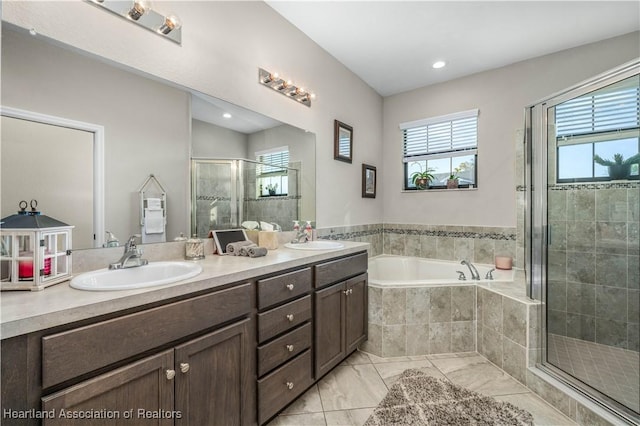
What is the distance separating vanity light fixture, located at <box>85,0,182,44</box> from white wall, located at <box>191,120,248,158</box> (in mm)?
463

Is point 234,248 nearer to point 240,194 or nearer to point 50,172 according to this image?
point 240,194

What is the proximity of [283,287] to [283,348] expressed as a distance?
326 millimetres

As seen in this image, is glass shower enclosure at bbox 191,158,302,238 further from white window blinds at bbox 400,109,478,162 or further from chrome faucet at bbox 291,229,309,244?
white window blinds at bbox 400,109,478,162

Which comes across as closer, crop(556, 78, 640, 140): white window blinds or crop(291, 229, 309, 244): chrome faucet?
crop(556, 78, 640, 140): white window blinds

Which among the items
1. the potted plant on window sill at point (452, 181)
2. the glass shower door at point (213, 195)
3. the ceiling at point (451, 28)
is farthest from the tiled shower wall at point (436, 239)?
the ceiling at point (451, 28)

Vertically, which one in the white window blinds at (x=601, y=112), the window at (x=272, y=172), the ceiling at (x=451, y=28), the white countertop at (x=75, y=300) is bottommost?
the white countertop at (x=75, y=300)

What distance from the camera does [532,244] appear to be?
2.19 m

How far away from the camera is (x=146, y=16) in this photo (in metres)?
1.44

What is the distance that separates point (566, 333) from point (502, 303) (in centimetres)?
53

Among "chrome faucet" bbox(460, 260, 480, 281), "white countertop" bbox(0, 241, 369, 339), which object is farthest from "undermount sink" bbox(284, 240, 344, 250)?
"chrome faucet" bbox(460, 260, 480, 281)

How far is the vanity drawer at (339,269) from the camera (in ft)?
5.93

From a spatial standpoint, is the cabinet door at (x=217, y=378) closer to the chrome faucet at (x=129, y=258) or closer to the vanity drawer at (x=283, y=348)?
the vanity drawer at (x=283, y=348)

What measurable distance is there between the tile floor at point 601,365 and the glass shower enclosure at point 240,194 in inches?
85.4

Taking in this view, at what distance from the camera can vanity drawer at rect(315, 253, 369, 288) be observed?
1808 mm
